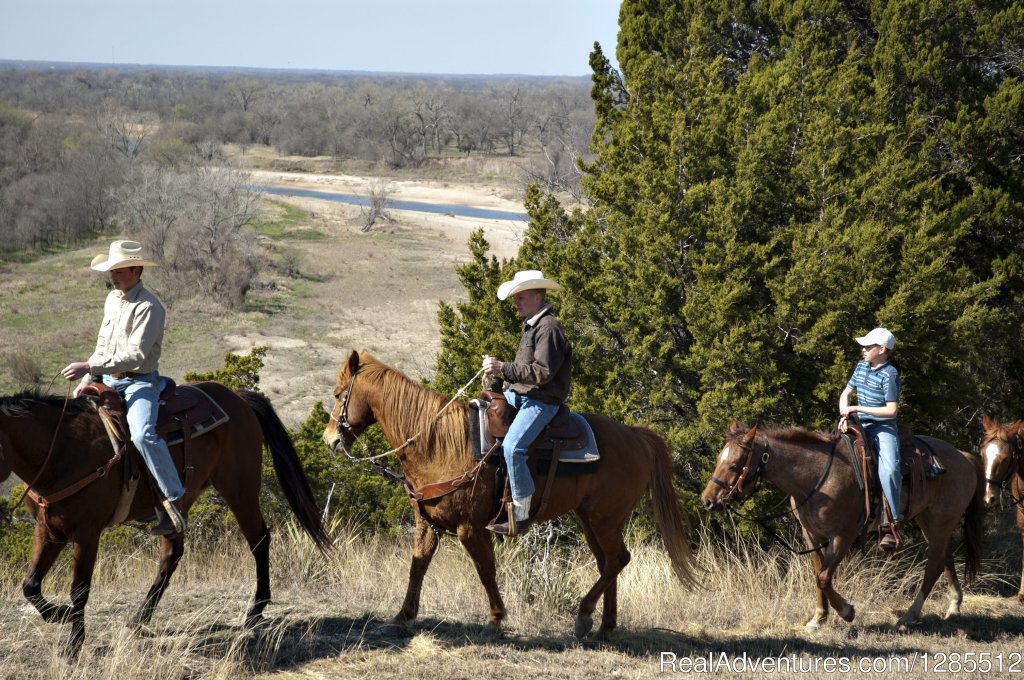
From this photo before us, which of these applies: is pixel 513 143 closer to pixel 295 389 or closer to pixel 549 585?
pixel 295 389

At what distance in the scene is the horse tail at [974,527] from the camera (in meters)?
9.08

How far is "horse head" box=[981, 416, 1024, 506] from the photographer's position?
9445mm

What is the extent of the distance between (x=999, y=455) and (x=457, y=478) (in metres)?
5.85

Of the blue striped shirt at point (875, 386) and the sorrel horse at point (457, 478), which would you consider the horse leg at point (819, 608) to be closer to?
the blue striped shirt at point (875, 386)

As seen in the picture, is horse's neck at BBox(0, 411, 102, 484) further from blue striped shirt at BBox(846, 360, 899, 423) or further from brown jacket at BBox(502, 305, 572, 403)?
blue striped shirt at BBox(846, 360, 899, 423)

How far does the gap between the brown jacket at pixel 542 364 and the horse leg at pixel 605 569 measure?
44.1 inches

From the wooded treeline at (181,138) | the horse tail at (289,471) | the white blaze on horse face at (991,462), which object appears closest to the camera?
the horse tail at (289,471)

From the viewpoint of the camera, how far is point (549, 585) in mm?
7855

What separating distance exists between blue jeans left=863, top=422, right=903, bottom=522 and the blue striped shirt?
12 centimetres

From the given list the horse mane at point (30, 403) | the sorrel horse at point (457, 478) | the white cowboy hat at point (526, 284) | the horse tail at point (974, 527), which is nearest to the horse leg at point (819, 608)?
the sorrel horse at point (457, 478)

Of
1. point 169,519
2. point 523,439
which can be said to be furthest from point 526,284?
point 169,519

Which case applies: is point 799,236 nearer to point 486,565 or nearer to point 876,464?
point 876,464

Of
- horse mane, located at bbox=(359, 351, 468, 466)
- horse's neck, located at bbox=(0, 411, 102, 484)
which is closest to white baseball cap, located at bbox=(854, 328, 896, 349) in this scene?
horse mane, located at bbox=(359, 351, 468, 466)

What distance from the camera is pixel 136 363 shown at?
632 centimetres
